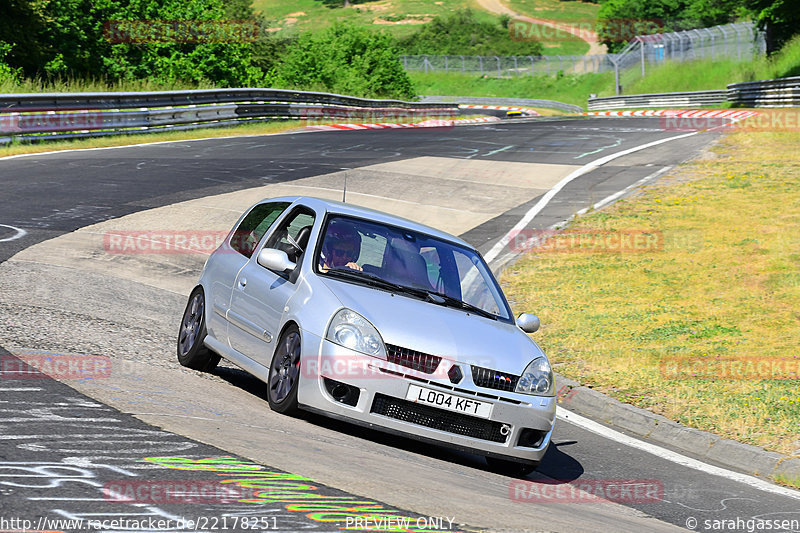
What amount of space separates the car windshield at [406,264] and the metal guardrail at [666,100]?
4597 cm

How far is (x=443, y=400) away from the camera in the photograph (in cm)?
667

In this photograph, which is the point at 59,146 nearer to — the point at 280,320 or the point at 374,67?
the point at 280,320

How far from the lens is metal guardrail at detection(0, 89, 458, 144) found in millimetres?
24453

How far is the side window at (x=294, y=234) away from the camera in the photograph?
7832mm

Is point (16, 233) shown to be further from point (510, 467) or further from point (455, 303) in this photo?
point (510, 467)

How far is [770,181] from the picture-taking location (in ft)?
69.4

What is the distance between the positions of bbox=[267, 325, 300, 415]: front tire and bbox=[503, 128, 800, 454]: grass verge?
3807 millimetres

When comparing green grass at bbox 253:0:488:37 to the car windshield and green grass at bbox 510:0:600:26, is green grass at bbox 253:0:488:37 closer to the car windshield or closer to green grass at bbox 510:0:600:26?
green grass at bbox 510:0:600:26

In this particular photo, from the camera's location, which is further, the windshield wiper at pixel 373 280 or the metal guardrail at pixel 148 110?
the metal guardrail at pixel 148 110

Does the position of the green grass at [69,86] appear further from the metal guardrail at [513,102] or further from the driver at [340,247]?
the metal guardrail at [513,102]

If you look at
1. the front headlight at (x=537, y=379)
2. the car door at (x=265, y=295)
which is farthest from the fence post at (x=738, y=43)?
the front headlight at (x=537, y=379)

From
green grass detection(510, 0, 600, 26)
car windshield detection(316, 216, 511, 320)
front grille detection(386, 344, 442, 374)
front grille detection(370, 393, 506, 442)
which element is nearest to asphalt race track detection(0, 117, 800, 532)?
front grille detection(370, 393, 506, 442)

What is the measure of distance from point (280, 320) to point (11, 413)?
6.96 ft

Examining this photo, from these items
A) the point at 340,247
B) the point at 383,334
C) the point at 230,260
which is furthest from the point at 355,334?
the point at 230,260
